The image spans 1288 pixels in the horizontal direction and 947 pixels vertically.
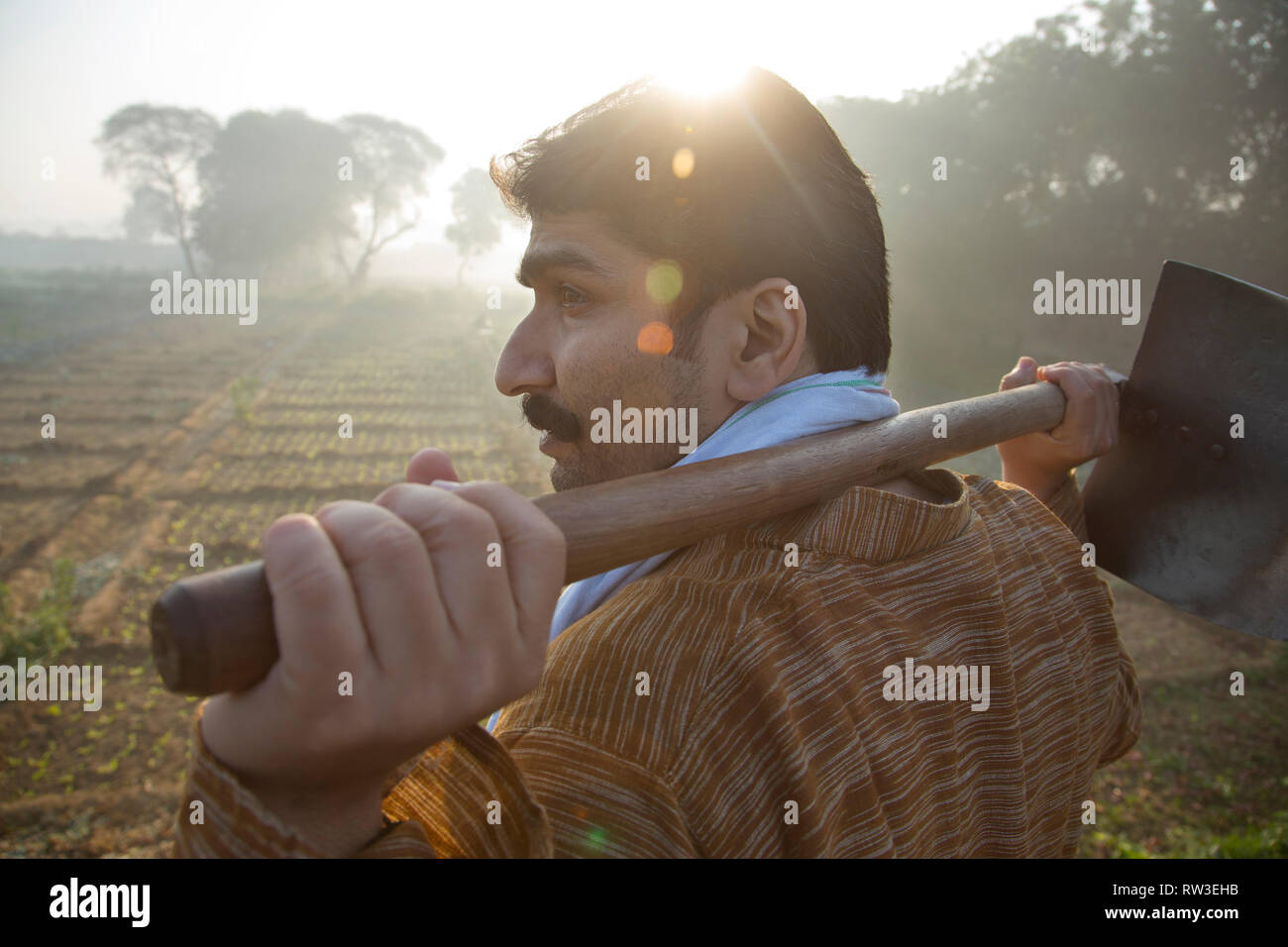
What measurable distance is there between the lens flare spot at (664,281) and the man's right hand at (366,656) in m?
0.88

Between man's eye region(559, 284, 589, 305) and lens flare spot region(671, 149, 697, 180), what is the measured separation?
0.33 meters

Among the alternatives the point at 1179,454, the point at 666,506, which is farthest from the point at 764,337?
the point at 1179,454

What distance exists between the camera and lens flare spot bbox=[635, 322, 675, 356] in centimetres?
155

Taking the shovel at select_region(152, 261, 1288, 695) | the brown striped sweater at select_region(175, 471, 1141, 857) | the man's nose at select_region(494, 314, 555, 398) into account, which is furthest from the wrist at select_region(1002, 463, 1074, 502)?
the man's nose at select_region(494, 314, 555, 398)

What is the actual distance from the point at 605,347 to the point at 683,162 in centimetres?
44

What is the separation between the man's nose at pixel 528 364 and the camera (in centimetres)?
166

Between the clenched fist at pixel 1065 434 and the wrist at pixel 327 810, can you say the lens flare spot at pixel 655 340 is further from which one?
the clenched fist at pixel 1065 434

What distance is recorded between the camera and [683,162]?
1.64m

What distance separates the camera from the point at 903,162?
74.0ft

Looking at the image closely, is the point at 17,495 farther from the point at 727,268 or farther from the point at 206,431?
the point at 727,268

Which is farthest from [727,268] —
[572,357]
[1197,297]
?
[1197,297]

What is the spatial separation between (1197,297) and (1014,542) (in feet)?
4.61

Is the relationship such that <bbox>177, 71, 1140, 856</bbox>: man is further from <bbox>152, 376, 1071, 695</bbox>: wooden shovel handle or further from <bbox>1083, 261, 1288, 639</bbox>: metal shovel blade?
<bbox>1083, 261, 1288, 639</bbox>: metal shovel blade

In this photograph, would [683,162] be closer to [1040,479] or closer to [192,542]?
[1040,479]
